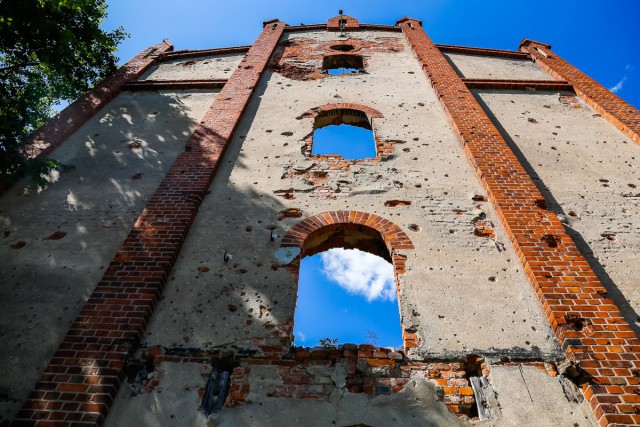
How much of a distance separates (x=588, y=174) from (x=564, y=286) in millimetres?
2655

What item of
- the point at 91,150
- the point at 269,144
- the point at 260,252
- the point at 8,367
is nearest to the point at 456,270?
the point at 260,252

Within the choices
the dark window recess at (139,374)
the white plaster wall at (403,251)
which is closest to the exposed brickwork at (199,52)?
the white plaster wall at (403,251)

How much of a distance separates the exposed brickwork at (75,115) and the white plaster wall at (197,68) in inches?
13.2

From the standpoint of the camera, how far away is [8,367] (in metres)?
3.44

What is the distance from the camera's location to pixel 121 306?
3.79 meters

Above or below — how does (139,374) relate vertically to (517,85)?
below

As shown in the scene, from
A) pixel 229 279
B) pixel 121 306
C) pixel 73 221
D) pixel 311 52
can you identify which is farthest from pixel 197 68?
pixel 121 306

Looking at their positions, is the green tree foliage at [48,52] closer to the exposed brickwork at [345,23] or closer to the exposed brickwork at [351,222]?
the exposed brickwork at [351,222]

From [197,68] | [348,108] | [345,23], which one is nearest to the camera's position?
[348,108]

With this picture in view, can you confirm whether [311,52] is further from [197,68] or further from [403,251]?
[403,251]

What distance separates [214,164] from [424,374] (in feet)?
13.1

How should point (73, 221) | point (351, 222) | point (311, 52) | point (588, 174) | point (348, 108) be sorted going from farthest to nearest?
1. point (311, 52)
2. point (348, 108)
3. point (588, 174)
4. point (73, 221)
5. point (351, 222)

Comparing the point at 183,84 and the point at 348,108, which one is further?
the point at 183,84

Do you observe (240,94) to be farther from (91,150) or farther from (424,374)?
(424,374)
